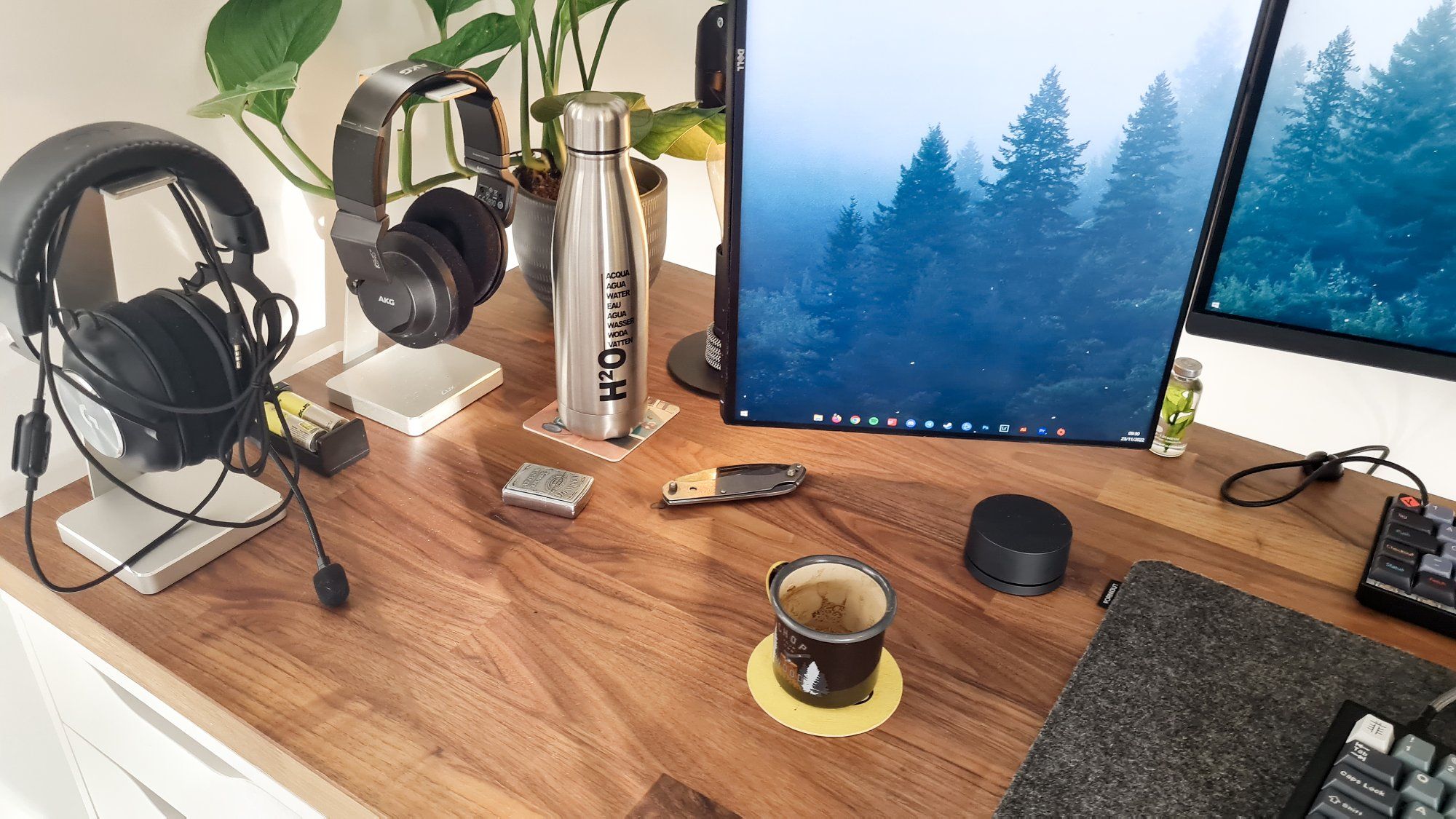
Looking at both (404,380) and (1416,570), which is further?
(404,380)

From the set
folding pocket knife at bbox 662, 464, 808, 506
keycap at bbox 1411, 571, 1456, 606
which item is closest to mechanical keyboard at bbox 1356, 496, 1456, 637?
keycap at bbox 1411, 571, 1456, 606

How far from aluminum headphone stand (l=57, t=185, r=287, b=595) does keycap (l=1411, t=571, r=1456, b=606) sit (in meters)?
A: 0.87

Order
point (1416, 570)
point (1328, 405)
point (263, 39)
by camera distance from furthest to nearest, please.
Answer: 1. point (1328, 405)
2. point (263, 39)
3. point (1416, 570)

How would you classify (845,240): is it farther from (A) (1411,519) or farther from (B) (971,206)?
(A) (1411,519)

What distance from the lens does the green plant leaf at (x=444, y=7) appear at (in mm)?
1017

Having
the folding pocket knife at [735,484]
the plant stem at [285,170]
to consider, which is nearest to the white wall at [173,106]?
the plant stem at [285,170]

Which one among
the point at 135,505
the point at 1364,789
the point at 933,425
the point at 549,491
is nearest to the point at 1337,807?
the point at 1364,789

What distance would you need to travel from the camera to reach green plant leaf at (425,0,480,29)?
3.34 feet

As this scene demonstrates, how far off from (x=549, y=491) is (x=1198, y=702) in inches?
19.6

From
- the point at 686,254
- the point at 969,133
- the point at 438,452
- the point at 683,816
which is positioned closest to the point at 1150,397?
the point at 969,133

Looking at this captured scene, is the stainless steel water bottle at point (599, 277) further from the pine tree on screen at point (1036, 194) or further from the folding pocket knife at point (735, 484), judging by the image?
the pine tree on screen at point (1036, 194)

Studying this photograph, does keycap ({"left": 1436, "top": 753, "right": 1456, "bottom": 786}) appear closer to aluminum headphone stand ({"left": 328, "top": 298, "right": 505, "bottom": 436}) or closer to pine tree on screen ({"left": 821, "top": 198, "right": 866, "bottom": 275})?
pine tree on screen ({"left": 821, "top": 198, "right": 866, "bottom": 275})

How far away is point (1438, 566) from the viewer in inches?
29.8

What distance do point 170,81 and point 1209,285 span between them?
89cm
